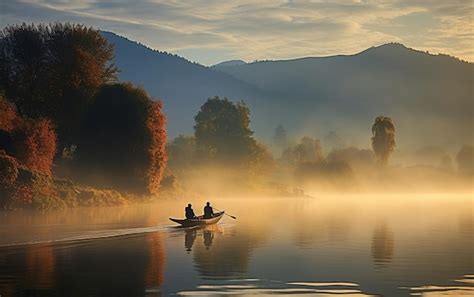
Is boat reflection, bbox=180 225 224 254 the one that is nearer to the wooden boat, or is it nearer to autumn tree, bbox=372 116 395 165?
the wooden boat

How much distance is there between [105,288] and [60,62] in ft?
234

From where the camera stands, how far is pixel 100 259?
3906cm

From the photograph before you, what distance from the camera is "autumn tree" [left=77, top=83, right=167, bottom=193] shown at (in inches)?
3735

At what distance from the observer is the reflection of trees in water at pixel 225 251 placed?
116 ft

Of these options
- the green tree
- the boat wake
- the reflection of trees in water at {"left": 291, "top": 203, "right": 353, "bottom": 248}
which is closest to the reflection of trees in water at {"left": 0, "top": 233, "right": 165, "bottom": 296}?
the boat wake

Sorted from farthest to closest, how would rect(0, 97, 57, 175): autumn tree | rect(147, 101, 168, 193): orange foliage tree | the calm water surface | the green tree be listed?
the green tree → rect(147, 101, 168, 193): orange foliage tree → rect(0, 97, 57, 175): autumn tree → the calm water surface

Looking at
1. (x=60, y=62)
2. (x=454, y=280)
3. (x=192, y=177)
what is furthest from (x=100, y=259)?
(x=192, y=177)

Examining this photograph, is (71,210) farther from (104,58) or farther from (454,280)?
(454,280)

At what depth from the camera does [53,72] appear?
318 ft

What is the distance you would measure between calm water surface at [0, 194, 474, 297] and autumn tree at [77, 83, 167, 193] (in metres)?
27.4

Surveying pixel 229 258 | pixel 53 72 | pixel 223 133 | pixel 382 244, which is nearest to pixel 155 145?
pixel 53 72

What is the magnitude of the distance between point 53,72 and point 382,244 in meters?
60.1

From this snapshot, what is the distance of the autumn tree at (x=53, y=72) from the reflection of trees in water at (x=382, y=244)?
152 ft

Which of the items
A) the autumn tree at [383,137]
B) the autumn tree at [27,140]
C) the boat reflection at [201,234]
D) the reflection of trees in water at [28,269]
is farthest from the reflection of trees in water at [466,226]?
the autumn tree at [383,137]
